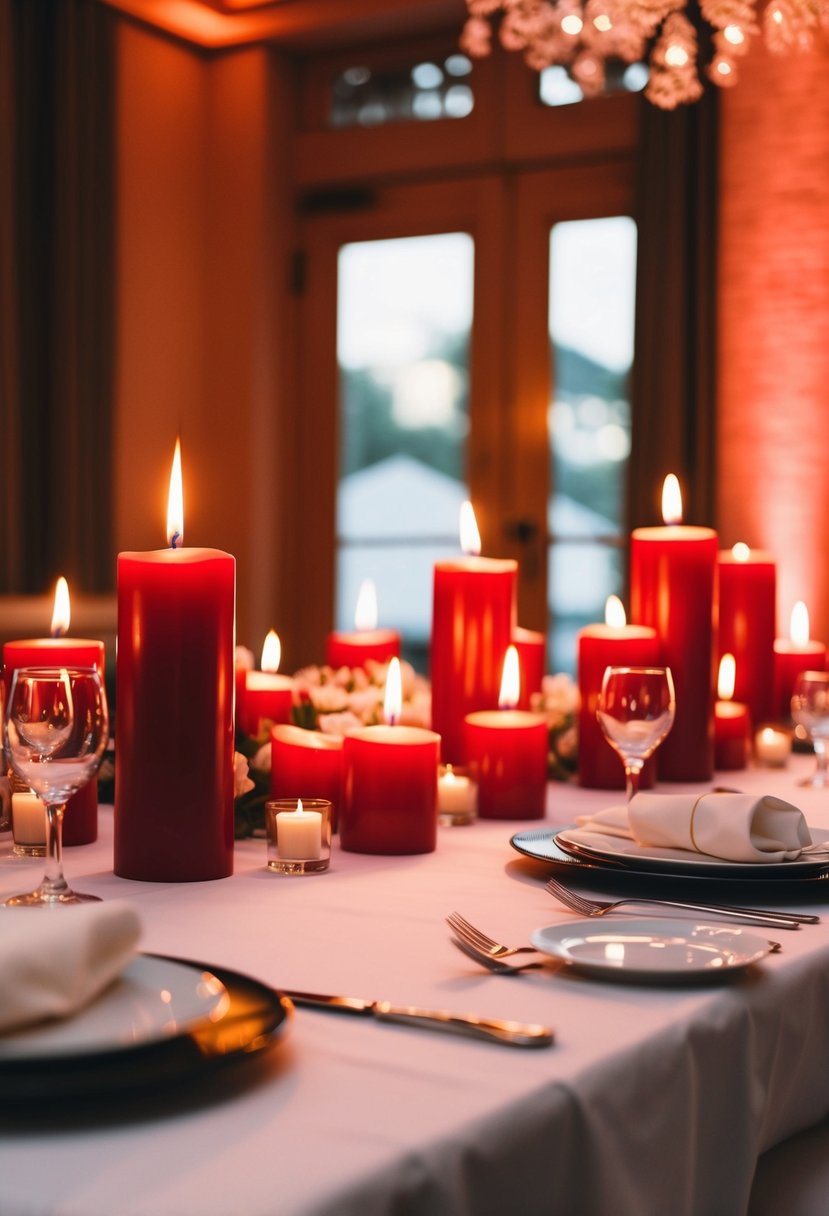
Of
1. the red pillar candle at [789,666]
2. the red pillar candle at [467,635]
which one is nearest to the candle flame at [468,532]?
the red pillar candle at [467,635]

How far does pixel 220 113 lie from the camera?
18.9ft

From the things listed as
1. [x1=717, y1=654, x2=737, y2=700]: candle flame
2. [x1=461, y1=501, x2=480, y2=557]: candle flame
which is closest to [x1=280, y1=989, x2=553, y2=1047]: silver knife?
[x1=461, y1=501, x2=480, y2=557]: candle flame

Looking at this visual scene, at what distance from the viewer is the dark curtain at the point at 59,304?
5012 millimetres

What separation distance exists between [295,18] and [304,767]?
15.3 feet

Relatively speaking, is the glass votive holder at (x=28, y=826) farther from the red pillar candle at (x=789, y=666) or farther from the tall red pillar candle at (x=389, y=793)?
the red pillar candle at (x=789, y=666)

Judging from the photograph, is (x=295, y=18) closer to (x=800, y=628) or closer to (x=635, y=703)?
(x=800, y=628)

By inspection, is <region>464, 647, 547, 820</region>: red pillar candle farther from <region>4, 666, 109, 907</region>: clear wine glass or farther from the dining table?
<region>4, 666, 109, 907</region>: clear wine glass

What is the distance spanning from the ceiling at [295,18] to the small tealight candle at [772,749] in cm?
397

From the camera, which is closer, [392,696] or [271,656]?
[392,696]

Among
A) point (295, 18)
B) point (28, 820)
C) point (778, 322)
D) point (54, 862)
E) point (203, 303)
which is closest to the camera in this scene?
point (54, 862)

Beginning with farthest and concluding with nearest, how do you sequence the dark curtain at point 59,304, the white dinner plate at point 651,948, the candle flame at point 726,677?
the dark curtain at point 59,304 < the candle flame at point 726,677 < the white dinner plate at point 651,948

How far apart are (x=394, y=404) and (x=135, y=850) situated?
4.65 metres

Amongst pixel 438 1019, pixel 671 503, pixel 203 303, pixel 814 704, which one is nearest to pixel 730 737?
pixel 814 704

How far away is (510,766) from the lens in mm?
1449
